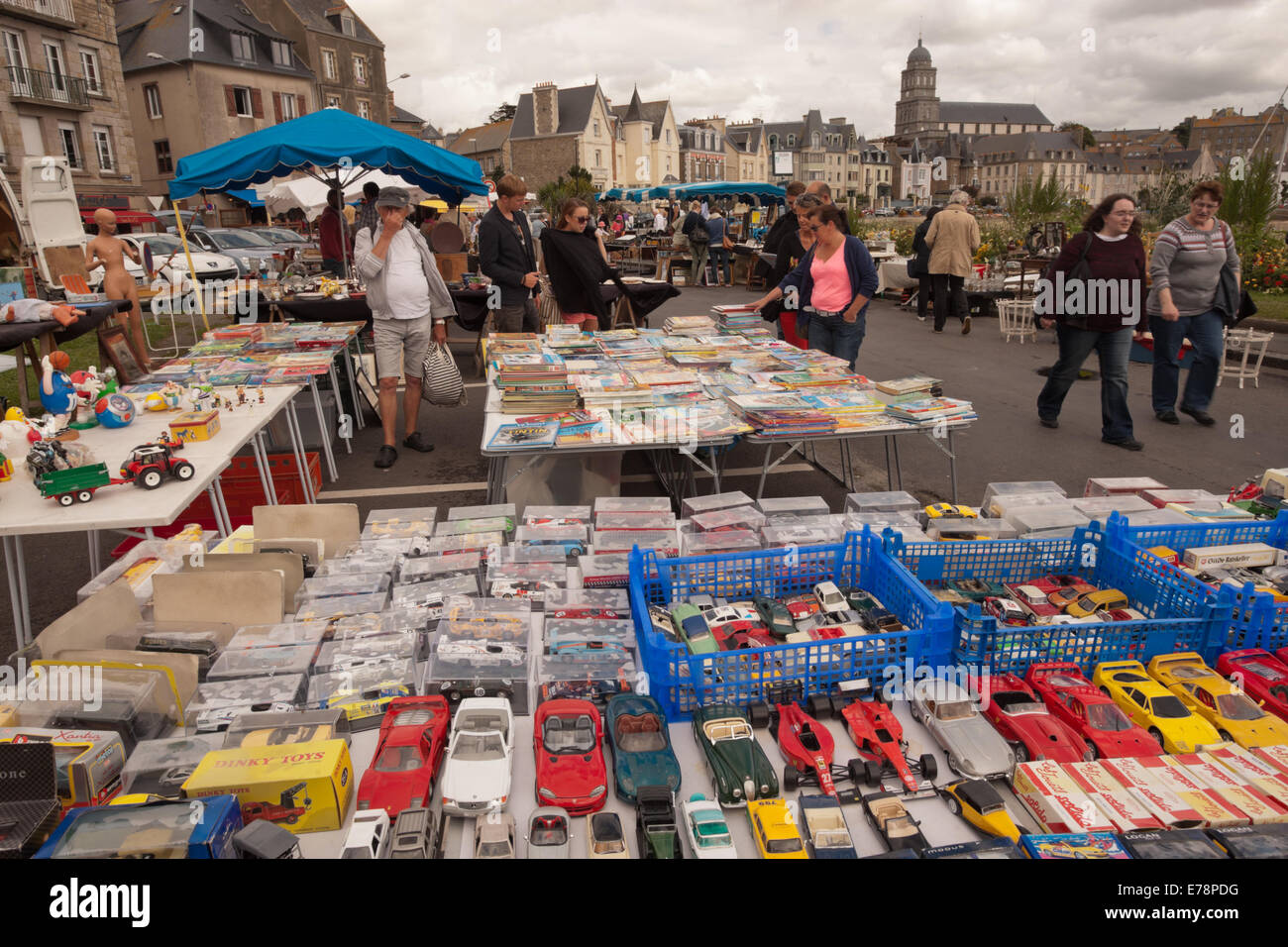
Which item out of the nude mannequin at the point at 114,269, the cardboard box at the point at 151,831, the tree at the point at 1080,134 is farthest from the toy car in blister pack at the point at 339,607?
the tree at the point at 1080,134

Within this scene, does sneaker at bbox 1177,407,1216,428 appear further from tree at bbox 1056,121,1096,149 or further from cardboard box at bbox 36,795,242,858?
tree at bbox 1056,121,1096,149

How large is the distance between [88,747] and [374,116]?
48.3m

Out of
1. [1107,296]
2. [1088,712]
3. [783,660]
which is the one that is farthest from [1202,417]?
[783,660]

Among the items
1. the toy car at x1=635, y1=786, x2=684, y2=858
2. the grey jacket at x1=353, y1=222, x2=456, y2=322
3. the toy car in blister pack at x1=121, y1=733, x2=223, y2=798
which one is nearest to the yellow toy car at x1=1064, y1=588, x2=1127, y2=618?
the toy car at x1=635, y1=786, x2=684, y2=858

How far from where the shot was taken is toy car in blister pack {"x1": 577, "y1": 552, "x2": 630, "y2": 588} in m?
2.74

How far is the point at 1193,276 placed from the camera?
6523 millimetres

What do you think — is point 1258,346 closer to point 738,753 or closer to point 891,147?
point 738,753

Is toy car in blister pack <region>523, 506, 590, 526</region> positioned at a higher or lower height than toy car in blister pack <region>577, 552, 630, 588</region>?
higher

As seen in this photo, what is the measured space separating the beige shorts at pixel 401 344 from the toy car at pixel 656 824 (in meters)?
5.18

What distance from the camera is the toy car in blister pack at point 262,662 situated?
2.23 meters

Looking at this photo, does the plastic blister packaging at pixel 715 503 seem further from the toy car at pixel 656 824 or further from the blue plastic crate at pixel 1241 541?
the toy car at pixel 656 824

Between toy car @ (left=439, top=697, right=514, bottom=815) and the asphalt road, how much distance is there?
337 centimetres

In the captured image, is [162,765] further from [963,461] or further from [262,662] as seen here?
[963,461]

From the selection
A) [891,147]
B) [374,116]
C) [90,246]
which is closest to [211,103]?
[374,116]
